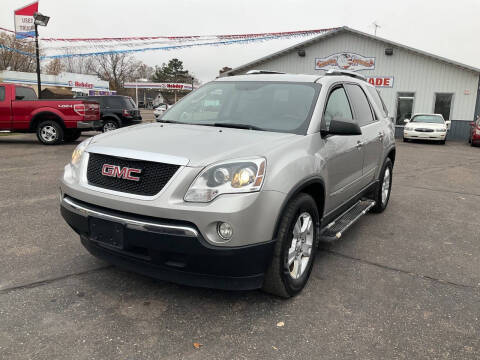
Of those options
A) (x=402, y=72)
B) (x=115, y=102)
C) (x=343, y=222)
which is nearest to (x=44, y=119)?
(x=115, y=102)

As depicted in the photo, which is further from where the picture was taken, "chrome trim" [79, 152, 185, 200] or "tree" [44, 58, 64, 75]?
"tree" [44, 58, 64, 75]

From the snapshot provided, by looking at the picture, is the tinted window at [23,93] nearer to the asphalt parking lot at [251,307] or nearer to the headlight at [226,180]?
the asphalt parking lot at [251,307]

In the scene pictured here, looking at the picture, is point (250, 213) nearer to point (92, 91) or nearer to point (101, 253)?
point (101, 253)

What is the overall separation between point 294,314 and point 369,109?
9.97ft

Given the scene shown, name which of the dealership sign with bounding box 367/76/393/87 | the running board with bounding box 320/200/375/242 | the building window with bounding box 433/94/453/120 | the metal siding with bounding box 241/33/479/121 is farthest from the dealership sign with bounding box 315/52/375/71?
the running board with bounding box 320/200/375/242

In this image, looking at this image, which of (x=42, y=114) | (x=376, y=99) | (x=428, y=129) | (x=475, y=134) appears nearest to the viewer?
(x=376, y=99)

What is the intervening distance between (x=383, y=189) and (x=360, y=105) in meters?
1.53

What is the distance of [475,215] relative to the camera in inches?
225

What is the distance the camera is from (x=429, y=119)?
1925 cm

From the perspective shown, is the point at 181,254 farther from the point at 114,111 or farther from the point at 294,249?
the point at 114,111

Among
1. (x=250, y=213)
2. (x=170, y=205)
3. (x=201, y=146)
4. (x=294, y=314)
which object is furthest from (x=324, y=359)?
(x=201, y=146)

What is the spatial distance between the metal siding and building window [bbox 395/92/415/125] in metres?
0.27

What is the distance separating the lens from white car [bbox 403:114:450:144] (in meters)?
18.2

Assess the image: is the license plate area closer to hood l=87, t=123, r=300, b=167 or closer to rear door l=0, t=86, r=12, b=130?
hood l=87, t=123, r=300, b=167
